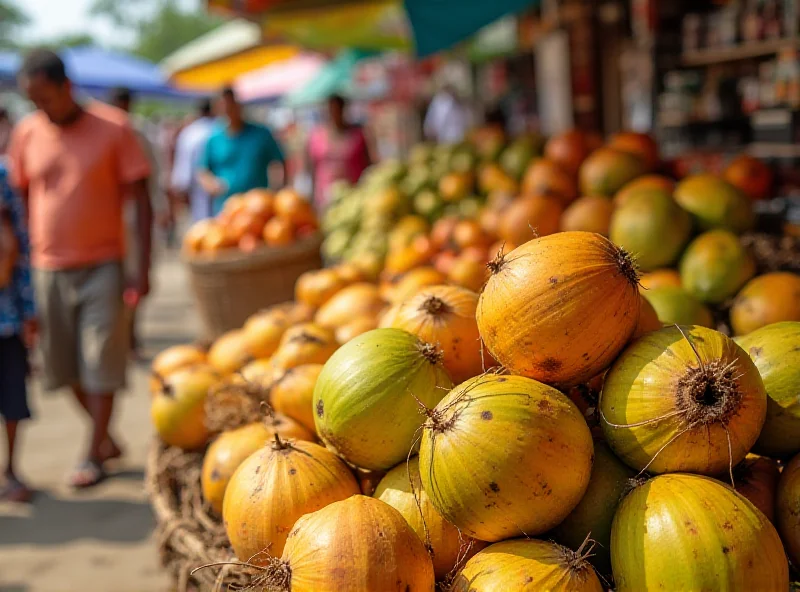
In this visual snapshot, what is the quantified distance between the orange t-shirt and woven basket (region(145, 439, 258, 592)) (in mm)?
2025

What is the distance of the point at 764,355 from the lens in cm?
154

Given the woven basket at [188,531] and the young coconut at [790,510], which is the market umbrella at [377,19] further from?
the young coconut at [790,510]

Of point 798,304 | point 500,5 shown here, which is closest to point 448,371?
point 798,304

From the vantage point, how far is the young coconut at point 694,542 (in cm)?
114

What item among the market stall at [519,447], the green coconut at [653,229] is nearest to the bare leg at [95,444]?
the market stall at [519,447]

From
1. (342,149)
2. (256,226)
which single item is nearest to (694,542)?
(256,226)

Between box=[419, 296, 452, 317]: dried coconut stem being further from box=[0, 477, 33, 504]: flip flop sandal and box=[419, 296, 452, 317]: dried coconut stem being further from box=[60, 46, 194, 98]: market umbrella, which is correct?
box=[60, 46, 194, 98]: market umbrella

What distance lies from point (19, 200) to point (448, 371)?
3228mm

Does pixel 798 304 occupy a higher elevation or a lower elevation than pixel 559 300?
lower

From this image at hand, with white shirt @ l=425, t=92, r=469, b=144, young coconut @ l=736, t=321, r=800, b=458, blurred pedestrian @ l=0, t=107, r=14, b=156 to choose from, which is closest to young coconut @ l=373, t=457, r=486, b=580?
Result: young coconut @ l=736, t=321, r=800, b=458

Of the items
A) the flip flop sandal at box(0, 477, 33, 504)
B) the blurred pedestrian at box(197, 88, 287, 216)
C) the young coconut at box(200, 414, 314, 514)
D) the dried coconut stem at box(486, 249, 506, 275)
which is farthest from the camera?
the blurred pedestrian at box(197, 88, 287, 216)

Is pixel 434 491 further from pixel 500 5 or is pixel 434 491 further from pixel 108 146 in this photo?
pixel 500 5

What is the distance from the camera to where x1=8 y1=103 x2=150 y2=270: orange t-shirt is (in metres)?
3.88

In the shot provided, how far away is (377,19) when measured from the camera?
20.9 ft
